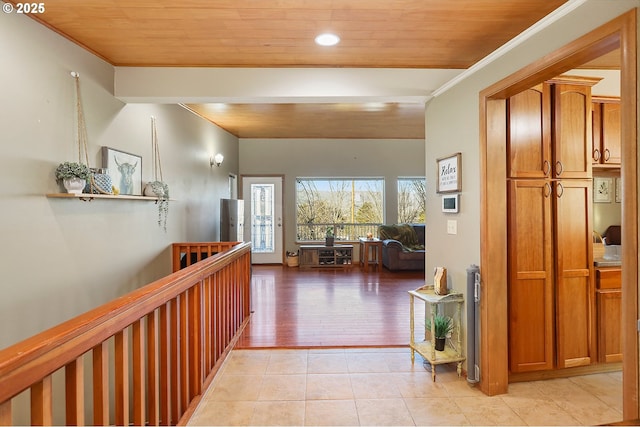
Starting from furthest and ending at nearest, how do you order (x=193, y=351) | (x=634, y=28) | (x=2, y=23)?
(x=193, y=351), (x=2, y=23), (x=634, y=28)

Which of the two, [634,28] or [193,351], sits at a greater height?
[634,28]

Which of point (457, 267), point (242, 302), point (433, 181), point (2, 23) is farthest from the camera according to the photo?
point (242, 302)

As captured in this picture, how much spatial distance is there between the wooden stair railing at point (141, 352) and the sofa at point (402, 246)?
12.2 ft

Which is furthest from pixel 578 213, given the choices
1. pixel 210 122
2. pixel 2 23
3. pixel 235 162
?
pixel 235 162

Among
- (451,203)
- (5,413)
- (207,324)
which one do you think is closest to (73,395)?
(5,413)

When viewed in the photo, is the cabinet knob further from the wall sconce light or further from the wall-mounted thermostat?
the wall sconce light

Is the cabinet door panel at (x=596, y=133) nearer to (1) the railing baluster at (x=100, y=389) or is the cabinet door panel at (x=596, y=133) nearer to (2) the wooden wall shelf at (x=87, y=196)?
(1) the railing baluster at (x=100, y=389)

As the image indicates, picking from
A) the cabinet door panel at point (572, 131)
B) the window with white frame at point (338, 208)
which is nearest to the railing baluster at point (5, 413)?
the cabinet door panel at point (572, 131)

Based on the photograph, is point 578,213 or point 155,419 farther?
point 578,213

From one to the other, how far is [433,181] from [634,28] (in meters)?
1.85

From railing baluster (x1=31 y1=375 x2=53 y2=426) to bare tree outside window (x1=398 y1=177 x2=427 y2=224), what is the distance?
7.38 meters

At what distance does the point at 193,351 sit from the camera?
2342 millimetres

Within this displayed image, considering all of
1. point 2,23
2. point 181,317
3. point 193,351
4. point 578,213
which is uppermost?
point 2,23

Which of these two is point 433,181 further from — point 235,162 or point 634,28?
point 235,162
